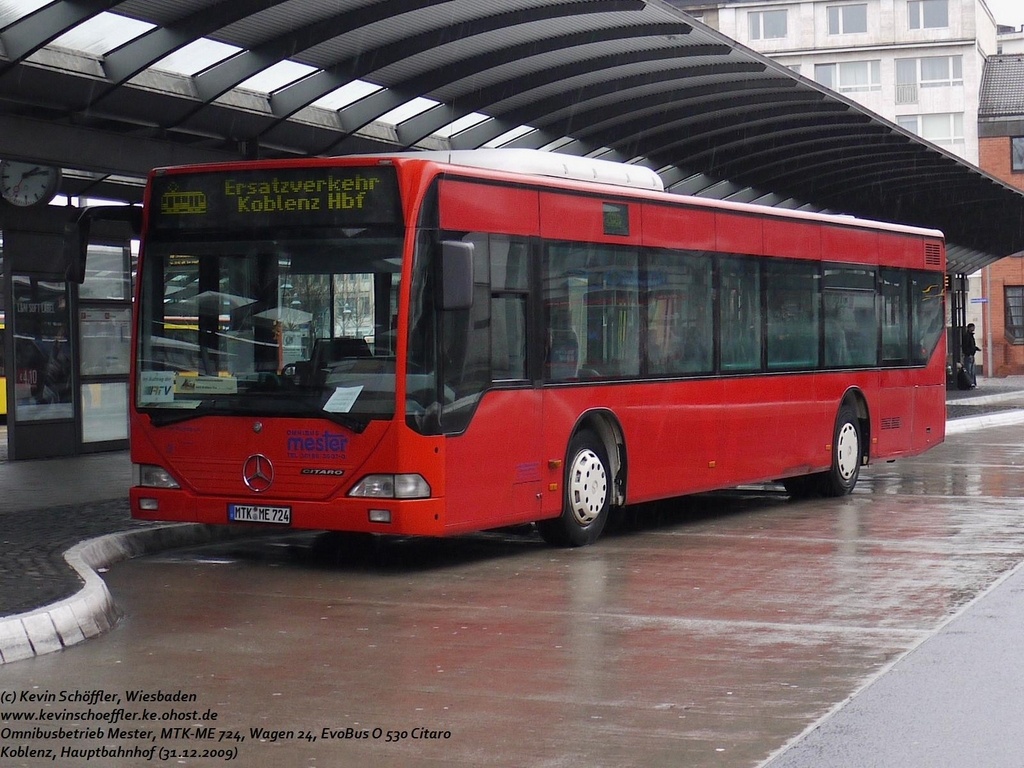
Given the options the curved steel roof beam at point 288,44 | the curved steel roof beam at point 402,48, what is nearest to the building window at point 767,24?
the curved steel roof beam at point 402,48

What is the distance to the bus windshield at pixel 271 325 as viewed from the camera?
11.3 meters

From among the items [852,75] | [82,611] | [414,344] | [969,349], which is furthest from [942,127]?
[82,611]

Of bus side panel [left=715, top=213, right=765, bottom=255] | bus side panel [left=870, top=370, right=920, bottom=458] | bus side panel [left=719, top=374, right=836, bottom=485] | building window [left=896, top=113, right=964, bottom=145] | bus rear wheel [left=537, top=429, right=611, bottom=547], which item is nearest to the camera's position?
bus rear wheel [left=537, top=429, right=611, bottom=547]

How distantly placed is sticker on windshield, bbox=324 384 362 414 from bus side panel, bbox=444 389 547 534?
2.32 ft

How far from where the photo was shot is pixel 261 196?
38.8 feet

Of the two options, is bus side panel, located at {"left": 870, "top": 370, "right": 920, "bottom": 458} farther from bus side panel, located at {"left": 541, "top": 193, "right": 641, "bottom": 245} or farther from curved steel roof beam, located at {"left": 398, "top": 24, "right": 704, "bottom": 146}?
bus side panel, located at {"left": 541, "top": 193, "right": 641, "bottom": 245}

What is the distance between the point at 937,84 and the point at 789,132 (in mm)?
63333

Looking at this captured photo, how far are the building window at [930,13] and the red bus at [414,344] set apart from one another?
74.0 metres

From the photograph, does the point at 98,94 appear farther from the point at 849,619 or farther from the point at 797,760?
the point at 797,760

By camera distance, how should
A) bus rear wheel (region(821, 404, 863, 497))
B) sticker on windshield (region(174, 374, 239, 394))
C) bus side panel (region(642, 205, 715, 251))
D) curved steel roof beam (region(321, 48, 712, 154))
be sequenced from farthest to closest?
curved steel roof beam (region(321, 48, 712, 154)), bus rear wheel (region(821, 404, 863, 497)), bus side panel (region(642, 205, 715, 251)), sticker on windshield (region(174, 374, 239, 394))

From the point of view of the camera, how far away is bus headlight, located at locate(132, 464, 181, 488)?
39.6ft

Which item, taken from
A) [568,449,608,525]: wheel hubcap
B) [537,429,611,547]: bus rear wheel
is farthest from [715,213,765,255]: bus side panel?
[568,449,608,525]: wheel hubcap

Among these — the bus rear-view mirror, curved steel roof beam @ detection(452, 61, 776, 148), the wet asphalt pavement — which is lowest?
the wet asphalt pavement

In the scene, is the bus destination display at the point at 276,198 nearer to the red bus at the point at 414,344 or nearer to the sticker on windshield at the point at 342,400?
Answer: the red bus at the point at 414,344
